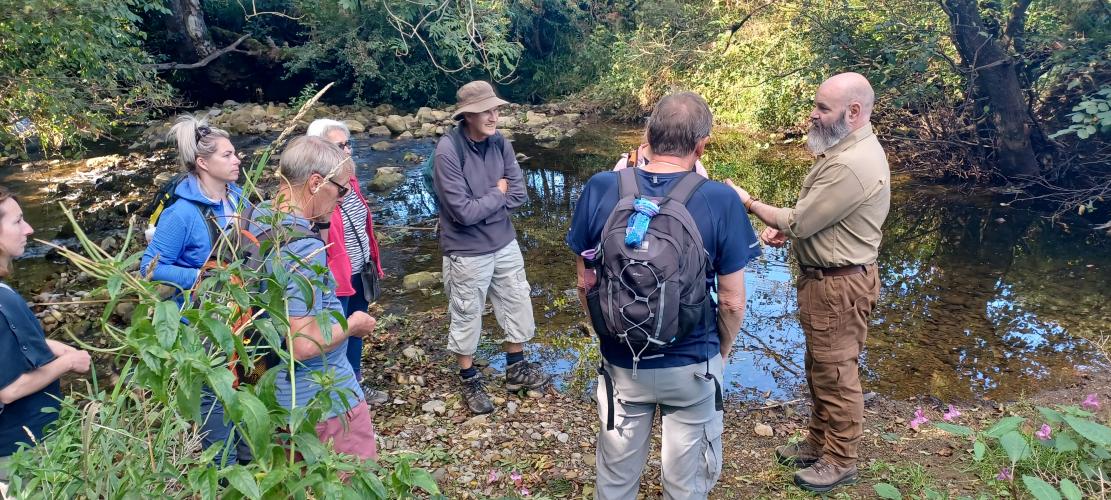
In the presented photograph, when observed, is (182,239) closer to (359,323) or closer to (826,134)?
(359,323)

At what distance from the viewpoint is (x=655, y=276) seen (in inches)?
90.9

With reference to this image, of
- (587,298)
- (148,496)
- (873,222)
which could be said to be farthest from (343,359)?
(873,222)

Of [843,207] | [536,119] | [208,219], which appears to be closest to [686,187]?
[843,207]

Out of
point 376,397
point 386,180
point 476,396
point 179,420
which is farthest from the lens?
point 386,180

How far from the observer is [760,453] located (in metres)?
3.74

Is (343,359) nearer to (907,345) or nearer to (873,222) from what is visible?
(873,222)

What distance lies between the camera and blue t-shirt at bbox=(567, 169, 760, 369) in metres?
→ 2.46

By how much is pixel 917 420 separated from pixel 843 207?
4.80 ft

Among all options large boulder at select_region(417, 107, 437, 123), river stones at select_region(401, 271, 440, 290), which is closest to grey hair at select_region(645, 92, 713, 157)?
river stones at select_region(401, 271, 440, 290)

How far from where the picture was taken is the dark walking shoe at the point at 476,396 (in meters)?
4.11

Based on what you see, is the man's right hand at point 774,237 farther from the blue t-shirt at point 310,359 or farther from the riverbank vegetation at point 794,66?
the riverbank vegetation at point 794,66

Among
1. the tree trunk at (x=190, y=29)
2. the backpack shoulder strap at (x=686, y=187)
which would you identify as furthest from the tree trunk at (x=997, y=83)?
the tree trunk at (x=190, y=29)

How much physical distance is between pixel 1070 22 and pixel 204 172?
327 inches

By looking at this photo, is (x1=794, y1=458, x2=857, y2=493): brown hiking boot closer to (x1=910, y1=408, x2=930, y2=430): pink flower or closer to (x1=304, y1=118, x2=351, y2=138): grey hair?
(x1=910, y1=408, x2=930, y2=430): pink flower
